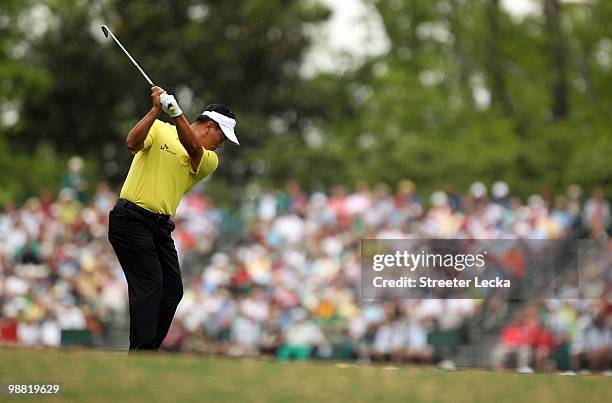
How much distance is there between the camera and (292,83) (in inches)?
1567

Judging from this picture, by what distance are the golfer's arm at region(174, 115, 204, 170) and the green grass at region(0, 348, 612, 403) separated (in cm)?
180

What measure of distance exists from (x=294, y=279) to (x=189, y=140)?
33.1 feet

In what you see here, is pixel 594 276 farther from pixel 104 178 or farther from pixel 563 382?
pixel 104 178

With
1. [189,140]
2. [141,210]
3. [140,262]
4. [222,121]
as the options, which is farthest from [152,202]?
[222,121]

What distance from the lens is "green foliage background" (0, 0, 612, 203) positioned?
35.6 m

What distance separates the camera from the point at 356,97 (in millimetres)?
42531

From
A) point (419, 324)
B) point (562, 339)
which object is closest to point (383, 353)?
point (419, 324)

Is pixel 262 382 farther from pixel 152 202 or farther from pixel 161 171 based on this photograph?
pixel 161 171

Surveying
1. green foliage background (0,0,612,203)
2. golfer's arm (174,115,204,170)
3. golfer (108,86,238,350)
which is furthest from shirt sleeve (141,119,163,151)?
→ green foliage background (0,0,612,203)

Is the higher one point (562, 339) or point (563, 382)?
point (562, 339)

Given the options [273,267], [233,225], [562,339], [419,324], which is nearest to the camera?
[562,339]

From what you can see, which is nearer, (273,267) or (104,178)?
(273,267)

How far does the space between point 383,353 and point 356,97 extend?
81.9 feet

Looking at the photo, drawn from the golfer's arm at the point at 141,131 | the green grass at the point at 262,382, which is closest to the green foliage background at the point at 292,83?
the green grass at the point at 262,382
